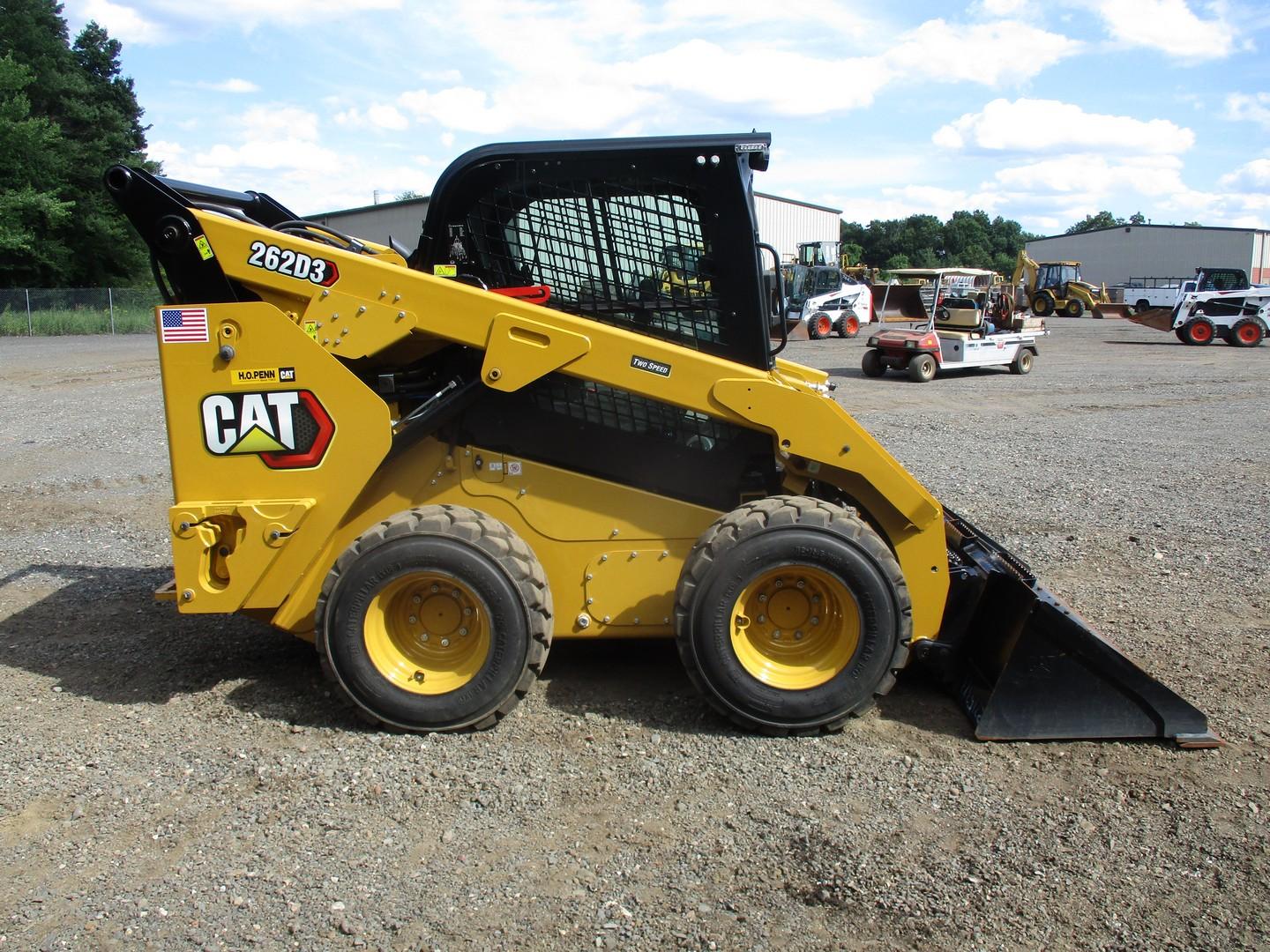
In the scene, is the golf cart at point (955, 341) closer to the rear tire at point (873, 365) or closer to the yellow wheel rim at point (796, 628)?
the rear tire at point (873, 365)

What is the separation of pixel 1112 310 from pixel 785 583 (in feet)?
128

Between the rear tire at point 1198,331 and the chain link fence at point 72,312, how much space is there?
32335 mm

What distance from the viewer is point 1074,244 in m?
67.9

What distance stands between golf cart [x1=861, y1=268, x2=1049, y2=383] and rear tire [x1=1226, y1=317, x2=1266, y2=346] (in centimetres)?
980

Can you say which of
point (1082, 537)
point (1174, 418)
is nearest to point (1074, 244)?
point (1174, 418)

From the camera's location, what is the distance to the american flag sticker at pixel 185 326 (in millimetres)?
4062

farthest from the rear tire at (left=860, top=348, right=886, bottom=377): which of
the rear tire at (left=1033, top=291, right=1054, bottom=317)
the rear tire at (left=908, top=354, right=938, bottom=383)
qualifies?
the rear tire at (left=1033, top=291, right=1054, bottom=317)

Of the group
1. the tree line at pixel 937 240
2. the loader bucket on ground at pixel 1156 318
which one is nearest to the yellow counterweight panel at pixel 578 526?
the loader bucket on ground at pixel 1156 318

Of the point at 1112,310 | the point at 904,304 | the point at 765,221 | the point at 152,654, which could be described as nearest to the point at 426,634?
the point at 152,654

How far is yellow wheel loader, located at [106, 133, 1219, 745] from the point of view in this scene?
4.01 meters

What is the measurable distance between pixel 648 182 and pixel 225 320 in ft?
5.88

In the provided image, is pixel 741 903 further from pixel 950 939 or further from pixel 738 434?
pixel 738 434

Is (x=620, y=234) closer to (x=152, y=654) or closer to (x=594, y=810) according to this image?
(x=594, y=810)

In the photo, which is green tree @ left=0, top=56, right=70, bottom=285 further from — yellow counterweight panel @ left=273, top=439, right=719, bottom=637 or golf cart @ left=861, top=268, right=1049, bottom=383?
yellow counterweight panel @ left=273, top=439, right=719, bottom=637
